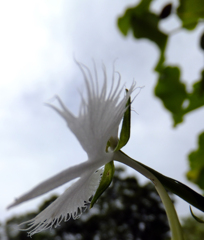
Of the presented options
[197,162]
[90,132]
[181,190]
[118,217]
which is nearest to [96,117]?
[90,132]

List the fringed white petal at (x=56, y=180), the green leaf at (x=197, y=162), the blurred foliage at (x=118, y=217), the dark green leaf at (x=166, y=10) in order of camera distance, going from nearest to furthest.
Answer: the fringed white petal at (x=56, y=180) < the dark green leaf at (x=166, y=10) < the green leaf at (x=197, y=162) < the blurred foliage at (x=118, y=217)

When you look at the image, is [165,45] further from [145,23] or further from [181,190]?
[181,190]

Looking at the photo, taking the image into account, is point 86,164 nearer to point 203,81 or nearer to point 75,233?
point 203,81

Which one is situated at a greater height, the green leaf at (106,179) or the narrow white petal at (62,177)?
the green leaf at (106,179)

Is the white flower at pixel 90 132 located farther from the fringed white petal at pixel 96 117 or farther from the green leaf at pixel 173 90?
the green leaf at pixel 173 90

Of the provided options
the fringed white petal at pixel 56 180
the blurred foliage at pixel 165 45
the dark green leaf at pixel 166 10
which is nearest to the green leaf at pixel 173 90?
the blurred foliage at pixel 165 45
